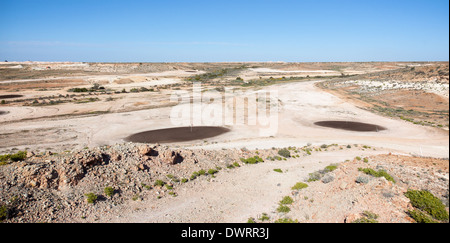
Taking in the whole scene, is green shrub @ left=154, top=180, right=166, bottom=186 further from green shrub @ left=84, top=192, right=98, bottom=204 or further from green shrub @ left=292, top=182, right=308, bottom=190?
green shrub @ left=292, top=182, right=308, bottom=190

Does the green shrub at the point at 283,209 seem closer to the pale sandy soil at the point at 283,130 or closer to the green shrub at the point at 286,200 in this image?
the green shrub at the point at 286,200

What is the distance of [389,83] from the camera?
44531 millimetres

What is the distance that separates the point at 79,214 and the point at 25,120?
37913 mm

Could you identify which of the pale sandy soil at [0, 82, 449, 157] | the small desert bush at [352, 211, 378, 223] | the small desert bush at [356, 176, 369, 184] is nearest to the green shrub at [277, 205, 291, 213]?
the small desert bush at [352, 211, 378, 223]

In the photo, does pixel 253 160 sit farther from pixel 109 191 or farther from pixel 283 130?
pixel 283 130

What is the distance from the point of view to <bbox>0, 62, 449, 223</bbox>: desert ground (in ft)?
44.9

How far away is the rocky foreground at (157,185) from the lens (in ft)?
41.7

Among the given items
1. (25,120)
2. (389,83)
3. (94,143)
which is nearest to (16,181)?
(94,143)

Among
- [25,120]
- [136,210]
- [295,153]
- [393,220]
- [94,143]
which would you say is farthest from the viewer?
[25,120]

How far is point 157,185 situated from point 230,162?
23.9 feet

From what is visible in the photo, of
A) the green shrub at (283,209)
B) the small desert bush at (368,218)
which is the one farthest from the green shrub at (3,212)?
the small desert bush at (368,218)

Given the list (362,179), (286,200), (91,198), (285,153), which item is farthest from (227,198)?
(285,153)
